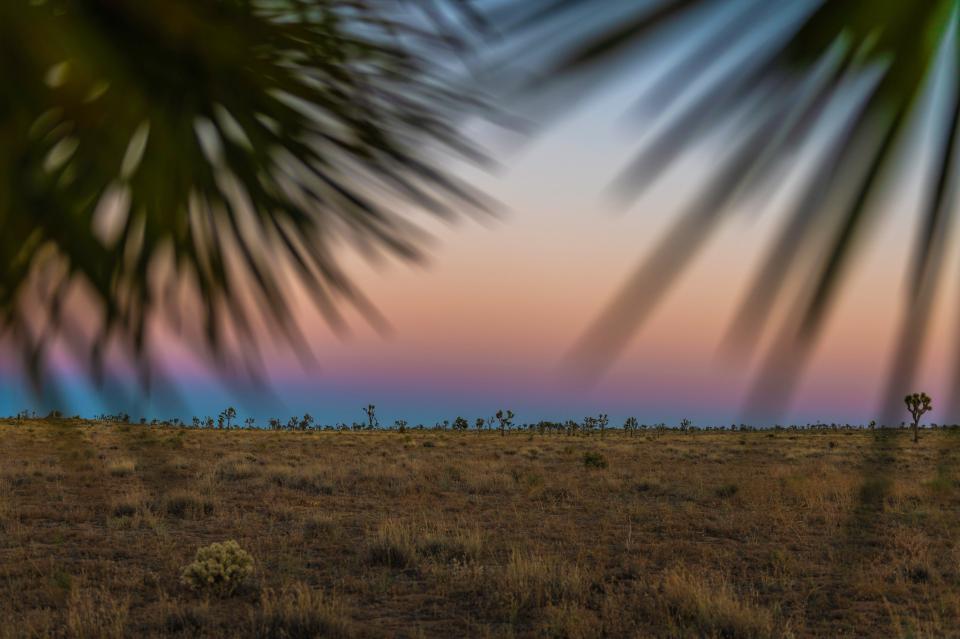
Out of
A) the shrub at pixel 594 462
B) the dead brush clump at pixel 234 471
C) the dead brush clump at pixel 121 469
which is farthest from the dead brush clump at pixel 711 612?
the dead brush clump at pixel 121 469

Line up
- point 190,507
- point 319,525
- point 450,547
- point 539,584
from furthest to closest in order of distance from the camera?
point 190,507, point 319,525, point 450,547, point 539,584

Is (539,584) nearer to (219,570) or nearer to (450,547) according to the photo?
(450,547)

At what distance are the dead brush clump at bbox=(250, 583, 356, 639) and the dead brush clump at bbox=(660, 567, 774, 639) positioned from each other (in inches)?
146

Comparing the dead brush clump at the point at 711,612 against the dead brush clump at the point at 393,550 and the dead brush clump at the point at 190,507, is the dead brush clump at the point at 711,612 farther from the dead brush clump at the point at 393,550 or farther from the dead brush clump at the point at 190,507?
the dead brush clump at the point at 190,507

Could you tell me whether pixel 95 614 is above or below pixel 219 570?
A: below

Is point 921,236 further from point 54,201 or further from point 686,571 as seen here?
point 686,571

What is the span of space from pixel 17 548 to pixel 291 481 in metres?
8.62

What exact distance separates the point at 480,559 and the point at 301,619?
11.7 ft

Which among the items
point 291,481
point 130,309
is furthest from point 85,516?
point 130,309

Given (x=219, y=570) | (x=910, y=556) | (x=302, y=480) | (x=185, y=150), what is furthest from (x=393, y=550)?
(x=185, y=150)

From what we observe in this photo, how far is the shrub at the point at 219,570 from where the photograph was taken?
9117 millimetres

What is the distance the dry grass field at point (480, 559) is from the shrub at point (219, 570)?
0.34 feet

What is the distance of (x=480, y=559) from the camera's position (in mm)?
10922

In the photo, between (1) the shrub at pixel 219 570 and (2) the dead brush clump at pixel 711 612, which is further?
(1) the shrub at pixel 219 570
